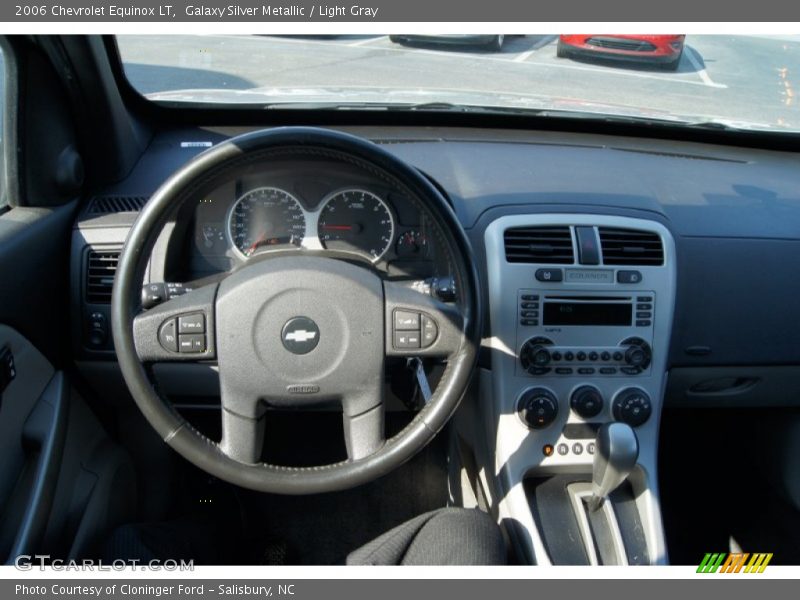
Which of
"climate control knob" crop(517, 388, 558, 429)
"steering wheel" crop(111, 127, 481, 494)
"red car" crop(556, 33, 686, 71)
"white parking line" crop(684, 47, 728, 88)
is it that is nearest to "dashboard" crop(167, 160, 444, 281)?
"steering wheel" crop(111, 127, 481, 494)

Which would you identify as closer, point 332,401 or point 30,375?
point 332,401

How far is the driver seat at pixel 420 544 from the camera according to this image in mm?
1925

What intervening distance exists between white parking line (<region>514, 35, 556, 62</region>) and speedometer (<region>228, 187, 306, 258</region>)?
3.25ft

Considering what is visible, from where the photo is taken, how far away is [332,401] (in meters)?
1.90

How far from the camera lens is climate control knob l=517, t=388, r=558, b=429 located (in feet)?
7.63

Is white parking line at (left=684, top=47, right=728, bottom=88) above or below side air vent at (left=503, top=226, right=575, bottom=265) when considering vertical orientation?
above

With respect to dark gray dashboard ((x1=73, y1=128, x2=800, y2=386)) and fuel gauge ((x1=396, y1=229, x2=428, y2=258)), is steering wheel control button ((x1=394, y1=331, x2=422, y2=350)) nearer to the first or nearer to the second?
fuel gauge ((x1=396, y1=229, x2=428, y2=258))

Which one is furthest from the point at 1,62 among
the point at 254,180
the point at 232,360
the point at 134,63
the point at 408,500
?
the point at 408,500

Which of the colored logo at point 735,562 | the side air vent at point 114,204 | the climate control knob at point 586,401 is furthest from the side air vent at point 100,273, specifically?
the colored logo at point 735,562

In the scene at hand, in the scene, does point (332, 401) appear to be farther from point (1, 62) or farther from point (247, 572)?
→ point (1, 62)

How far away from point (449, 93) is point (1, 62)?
148cm

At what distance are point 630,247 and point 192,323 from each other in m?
1.33

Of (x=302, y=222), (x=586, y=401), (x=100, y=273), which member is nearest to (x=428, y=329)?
(x=302, y=222)

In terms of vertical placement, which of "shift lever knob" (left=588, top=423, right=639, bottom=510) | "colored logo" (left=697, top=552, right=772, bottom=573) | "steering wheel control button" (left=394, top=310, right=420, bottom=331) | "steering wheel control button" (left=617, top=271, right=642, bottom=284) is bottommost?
"colored logo" (left=697, top=552, right=772, bottom=573)
